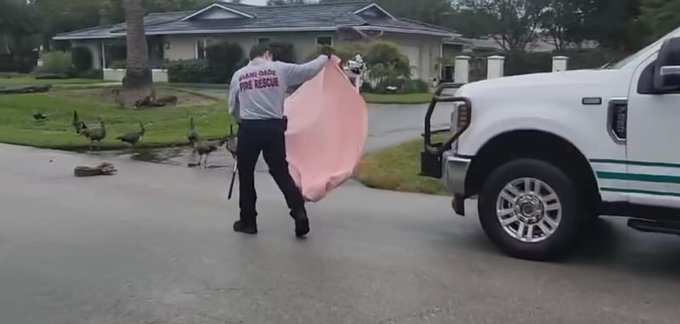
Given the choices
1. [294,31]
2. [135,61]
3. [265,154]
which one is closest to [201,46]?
[294,31]

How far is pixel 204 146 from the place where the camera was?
41.8 feet

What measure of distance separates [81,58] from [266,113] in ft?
145

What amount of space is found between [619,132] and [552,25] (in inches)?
1804

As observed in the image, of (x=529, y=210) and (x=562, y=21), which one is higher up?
(x=562, y=21)

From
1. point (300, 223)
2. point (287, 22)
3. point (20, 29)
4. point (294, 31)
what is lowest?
point (300, 223)

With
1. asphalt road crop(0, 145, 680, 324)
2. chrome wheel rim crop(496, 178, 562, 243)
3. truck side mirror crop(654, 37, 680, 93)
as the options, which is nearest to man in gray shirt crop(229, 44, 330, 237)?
asphalt road crop(0, 145, 680, 324)

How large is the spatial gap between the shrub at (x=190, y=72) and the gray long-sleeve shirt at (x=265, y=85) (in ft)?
111

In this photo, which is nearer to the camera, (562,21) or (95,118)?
(95,118)

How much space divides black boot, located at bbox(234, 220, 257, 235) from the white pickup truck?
1.97 m

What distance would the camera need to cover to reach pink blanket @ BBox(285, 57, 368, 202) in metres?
8.17

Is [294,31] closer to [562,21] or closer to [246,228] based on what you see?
[562,21]

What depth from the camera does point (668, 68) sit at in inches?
231

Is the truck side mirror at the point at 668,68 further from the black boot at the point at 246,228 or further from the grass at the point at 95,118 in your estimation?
the grass at the point at 95,118

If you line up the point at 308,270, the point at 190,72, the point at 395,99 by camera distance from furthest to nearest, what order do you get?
1. the point at 190,72
2. the point at 395,99
3. the point at 308,270
